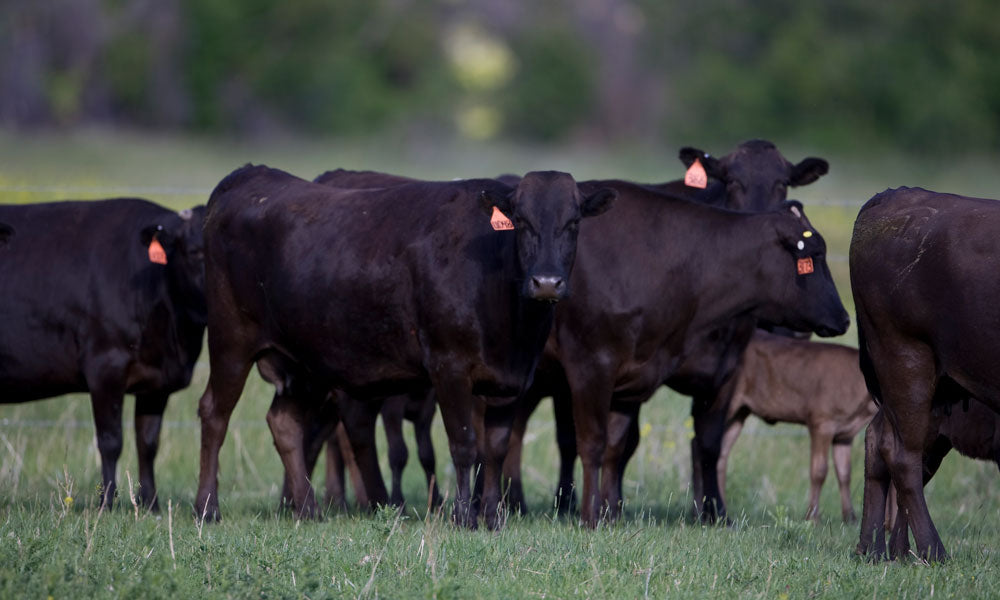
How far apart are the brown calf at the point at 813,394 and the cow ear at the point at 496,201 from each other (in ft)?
10.00

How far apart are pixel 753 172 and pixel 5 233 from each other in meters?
5.59

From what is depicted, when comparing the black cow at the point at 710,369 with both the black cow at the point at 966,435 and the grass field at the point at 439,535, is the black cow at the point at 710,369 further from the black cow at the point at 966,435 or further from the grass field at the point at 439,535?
the black cow at the point at 966,435

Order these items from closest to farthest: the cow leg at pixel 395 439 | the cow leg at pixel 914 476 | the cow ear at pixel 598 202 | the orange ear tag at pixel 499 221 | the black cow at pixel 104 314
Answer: the cow leg at pixel 914 476 < the orange ear tag at pixel 499 221 < the cow ear at pixel 598 202 < the black cow at pixel 104 314 < the cow leg at pixel 395 439

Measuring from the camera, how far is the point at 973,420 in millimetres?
8070

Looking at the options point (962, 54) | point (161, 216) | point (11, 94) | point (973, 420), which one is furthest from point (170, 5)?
point (973, 420)

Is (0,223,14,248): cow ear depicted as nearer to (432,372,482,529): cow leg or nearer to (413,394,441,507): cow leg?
(413,394,441,507): cow leg

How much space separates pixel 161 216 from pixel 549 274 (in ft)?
11.8

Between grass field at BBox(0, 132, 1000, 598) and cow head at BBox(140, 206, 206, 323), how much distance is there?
1.39m

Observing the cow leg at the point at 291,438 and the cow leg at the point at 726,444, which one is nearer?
the cow leg at the point at 291,438

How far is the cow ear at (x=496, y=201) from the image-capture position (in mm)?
7949

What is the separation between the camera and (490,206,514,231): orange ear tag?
791cm

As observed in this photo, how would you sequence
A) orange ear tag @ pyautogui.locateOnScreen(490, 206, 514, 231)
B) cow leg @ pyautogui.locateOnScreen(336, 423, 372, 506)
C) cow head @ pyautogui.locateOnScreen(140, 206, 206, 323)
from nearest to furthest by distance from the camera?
orange ear tag @ pyautogui.locateOnScreen(490, 206, 514, 231) < cow head @ pyautogui.locateOnScreen(140, 206, 206, 323) < cow leg @ pyautogui.locateOnScreen(336, 423, 372, 506)

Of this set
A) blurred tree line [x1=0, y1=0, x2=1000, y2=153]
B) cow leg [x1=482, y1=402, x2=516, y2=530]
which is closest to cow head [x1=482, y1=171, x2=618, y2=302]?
cow leg [x1=482, y1=402, x2=516, y2=530]

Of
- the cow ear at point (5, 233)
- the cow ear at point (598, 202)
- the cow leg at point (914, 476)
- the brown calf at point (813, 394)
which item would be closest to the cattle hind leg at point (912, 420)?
the cow leg at point (914, 476)
